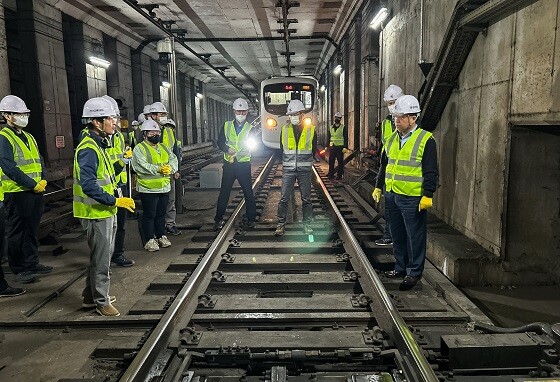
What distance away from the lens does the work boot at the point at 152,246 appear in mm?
6234

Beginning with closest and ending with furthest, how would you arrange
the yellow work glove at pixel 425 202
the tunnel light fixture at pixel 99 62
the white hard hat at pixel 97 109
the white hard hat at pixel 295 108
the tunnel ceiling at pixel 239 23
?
the white hard hat at pixel 97 109, the yellow work glove at pixel 425 202, the white hard hat at pixel 295 108, the tunnel ceiling at pixel 239 23, the tunnel light fixture at pixel 99 62

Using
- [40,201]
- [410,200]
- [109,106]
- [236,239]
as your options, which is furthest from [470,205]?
[40,201]

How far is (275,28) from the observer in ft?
53.2

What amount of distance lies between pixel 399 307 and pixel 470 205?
2.17 metres

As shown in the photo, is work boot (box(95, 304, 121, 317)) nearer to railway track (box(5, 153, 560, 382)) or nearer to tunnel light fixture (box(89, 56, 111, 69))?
railway track (box(5, 153, 560, 382))

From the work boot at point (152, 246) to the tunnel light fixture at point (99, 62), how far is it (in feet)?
33.2

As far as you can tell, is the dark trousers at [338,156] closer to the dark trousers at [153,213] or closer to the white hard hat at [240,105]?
the white hard hat at [240,105]

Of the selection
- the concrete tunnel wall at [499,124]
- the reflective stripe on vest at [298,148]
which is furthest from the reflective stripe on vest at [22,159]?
the concrete tunnel wall at [499,124]

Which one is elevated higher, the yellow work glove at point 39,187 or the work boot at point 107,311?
the yellow work glove at point 39,187

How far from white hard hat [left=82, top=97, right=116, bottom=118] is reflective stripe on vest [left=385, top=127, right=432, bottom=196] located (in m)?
3.04

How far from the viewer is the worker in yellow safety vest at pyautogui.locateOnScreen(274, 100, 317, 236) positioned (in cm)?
688

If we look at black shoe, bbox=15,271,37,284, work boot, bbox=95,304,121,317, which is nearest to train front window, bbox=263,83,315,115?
black shoe, bbox=15,271,37,284

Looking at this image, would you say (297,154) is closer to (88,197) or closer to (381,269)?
(381,269)

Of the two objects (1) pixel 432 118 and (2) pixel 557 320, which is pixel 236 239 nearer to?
(1) pixel 432 118
